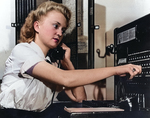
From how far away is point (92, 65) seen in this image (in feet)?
4.83

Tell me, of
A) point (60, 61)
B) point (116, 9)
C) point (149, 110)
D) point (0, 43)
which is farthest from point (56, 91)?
point (116, 9)

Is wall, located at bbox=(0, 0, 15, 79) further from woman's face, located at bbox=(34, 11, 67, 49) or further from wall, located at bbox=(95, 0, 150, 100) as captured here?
wall, located at bbox=(95, 0, 150, 100)

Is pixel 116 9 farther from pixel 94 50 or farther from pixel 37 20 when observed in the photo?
pixel 37 20

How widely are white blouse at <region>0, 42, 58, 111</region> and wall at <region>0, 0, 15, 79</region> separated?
0.55 ft

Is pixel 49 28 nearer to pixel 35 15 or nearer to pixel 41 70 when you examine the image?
pixel 35 15

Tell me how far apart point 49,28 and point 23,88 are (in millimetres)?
339

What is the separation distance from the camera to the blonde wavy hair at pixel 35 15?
47.5 inches

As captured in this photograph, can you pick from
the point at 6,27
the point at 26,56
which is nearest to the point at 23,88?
the point at 26,56

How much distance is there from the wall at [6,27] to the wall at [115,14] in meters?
0.58

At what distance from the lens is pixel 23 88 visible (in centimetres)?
107

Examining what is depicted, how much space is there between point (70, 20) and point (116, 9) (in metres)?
0.37

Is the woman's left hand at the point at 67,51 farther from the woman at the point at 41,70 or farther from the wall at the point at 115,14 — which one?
the wall at the point at 115,14

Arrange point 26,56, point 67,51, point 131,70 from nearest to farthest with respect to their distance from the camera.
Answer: point 131,70 → point 26,56 → point 67,51

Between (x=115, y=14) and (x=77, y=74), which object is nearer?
(x=77, y=74)
